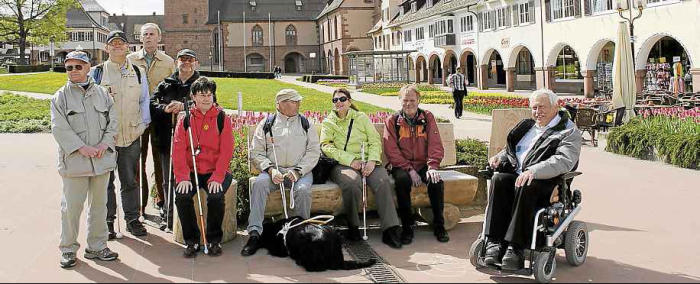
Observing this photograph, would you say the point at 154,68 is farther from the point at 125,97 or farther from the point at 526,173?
the point at 526,173

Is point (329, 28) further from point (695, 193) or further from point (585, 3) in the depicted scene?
point (695, 193)

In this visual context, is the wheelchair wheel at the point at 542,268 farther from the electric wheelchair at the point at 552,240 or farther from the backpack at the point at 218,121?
the backpack at the point at 218,121

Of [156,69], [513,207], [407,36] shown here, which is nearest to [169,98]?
[156,69]

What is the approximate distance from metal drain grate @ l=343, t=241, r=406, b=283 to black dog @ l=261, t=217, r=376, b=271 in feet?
0.37

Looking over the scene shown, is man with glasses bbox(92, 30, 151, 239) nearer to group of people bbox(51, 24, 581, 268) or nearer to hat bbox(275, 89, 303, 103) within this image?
group of people bbox(51, 24, 581, 268)

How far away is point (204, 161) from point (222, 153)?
0.68ft

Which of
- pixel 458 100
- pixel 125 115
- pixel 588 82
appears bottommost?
pixel 125 115

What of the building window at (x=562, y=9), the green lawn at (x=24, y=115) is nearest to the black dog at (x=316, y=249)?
the green lawn at (x=24, y=115)

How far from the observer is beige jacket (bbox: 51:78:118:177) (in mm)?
6234

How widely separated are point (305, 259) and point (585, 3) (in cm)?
3166

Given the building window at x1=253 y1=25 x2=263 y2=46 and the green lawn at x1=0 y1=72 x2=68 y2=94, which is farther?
the building window at x1=253 y1=25 x2=263 y2=46

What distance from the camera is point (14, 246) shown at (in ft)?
Answer: 22.8

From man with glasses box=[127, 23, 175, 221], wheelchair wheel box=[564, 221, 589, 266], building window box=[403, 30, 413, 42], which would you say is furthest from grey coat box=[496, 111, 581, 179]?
building window box=[403, 30, 413, 42]

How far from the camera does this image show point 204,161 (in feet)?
22.7
